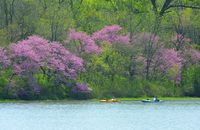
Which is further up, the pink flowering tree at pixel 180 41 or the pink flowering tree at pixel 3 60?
the pink flowering tree at pixel 180 41

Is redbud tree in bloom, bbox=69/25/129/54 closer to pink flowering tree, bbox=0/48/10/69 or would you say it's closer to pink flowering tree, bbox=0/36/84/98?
pink flowering tree, bbox=0/36/84/98

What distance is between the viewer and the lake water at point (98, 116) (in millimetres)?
47625

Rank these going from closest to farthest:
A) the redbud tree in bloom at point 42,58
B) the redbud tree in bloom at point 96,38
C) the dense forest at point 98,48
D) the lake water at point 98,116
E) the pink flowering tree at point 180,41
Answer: the lake water at point 98,116, the redbud tree in bloom at point 42,58, the dense forest at point 98,48, the redbud tree in bloom at point 96,38, the pink flowering tree at point 180,41

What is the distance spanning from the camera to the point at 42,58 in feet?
242

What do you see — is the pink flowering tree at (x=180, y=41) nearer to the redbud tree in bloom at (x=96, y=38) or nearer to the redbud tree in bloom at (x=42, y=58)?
the redbud tree in bloom at (x=96, y=38)

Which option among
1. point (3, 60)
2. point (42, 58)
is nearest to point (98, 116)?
point (3, 60)

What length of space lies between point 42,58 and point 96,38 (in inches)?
408

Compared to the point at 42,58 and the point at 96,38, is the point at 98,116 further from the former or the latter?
the point at 96,38

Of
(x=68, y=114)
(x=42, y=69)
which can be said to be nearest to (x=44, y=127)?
Answer: (x=68, y=114)

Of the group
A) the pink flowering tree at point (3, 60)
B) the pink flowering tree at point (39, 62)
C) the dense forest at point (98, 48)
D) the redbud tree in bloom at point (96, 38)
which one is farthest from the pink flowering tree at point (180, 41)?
the pink flowering tree at point (3, 60)

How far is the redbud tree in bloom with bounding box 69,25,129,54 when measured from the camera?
78.5 meters

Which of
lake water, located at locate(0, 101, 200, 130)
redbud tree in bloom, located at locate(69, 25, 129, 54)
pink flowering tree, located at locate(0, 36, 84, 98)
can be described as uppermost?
redbud tree in bloom, located at locate(69, 25, 129, 54)

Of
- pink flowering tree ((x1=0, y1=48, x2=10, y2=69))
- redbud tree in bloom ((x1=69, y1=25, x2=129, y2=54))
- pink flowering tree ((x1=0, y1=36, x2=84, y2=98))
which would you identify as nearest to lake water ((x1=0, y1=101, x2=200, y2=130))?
pink flowering tree ((x1=0, y1=36, x2=84, y2=98))

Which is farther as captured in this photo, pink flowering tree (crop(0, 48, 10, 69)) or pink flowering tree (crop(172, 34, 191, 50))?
pink flowering tree (crop(172, 34, 191, 50))
